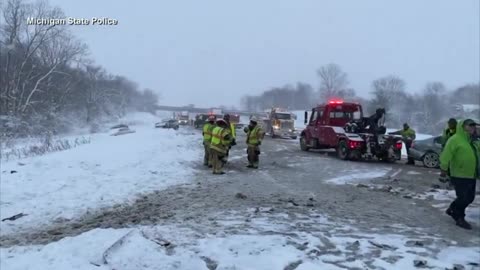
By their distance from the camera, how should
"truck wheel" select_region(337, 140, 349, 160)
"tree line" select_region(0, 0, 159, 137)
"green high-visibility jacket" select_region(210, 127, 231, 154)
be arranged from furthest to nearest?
"tree line" select_region(0, 0, 159, 137), "truck wheel" select_region(337, 140, 349, 160), "green high-visibility jacket" select_region(210, 127, 231, 154)

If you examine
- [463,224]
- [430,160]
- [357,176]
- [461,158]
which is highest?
[461,158]

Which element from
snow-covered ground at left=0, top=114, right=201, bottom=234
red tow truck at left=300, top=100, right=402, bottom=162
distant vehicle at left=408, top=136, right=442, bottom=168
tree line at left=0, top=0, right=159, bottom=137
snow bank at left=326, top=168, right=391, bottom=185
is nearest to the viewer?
snow-covered ground at left=0, top=114, right=201, bottom=234

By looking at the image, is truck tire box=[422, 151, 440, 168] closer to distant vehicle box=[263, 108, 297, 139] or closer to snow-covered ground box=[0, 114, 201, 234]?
snow-covered ground box=[0, 114, 201, 234]

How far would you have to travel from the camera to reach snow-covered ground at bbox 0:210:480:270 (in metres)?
6.00

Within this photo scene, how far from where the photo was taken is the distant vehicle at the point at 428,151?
1794 centimetres

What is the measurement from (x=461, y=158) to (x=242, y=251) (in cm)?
439

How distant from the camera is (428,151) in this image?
18.3 meters

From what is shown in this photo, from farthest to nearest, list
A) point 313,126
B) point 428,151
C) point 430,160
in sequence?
point 313,126 → point 428,151 → point 430,160

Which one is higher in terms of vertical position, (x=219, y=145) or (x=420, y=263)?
(x=219, y=145)

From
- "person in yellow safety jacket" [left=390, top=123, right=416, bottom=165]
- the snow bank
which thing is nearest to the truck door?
"person in yellow safety jacket" [left=390, top=123, right=416, bottom=165]

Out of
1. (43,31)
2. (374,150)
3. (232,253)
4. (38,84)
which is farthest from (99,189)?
(38,84)

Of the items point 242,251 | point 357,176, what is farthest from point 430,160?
point 242,251

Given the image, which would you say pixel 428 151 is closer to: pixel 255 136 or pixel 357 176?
pixel 357 176

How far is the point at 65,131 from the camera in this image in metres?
71.1
